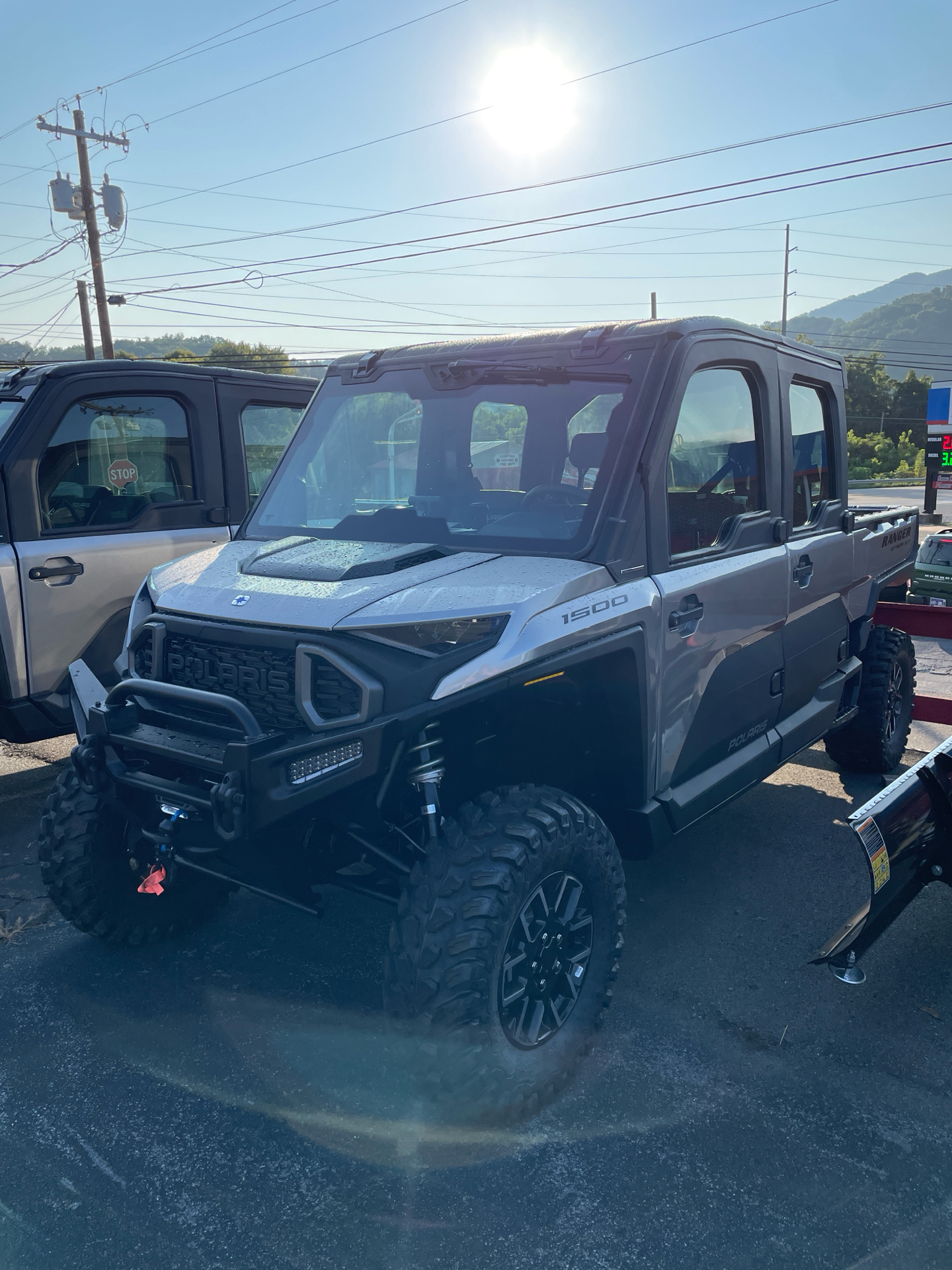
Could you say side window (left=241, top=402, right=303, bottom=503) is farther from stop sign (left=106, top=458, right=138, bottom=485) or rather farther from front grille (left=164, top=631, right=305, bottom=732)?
front grille (left=164, top=631, right=305, bottom=732)

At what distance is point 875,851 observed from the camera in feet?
9.64

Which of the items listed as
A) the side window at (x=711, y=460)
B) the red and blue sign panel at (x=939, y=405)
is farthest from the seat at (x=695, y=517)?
the red and blue sign panel at (x=939, y=405)

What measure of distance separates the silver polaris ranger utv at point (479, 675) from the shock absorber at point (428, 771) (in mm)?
13

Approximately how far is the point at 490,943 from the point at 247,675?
101 centimetres

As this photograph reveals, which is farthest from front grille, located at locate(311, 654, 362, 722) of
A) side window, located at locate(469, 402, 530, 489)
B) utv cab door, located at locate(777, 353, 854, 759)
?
utv cab door, located at locate(777, 353, 854, 759)

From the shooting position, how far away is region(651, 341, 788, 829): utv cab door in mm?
3250

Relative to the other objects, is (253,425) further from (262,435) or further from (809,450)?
(809,450)

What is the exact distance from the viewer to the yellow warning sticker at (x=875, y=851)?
114 inches

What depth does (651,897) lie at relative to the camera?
420 centimetres

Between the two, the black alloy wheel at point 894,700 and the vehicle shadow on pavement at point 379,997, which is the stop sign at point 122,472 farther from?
the black alloy wheel at point 894,700

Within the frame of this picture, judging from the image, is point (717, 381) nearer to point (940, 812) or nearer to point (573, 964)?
point (940, 812)

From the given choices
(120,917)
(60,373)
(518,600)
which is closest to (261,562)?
(518,600)

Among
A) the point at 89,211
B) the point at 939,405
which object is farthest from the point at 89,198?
the point at 939,405

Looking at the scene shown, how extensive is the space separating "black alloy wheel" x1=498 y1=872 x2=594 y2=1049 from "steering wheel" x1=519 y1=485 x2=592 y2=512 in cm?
122
